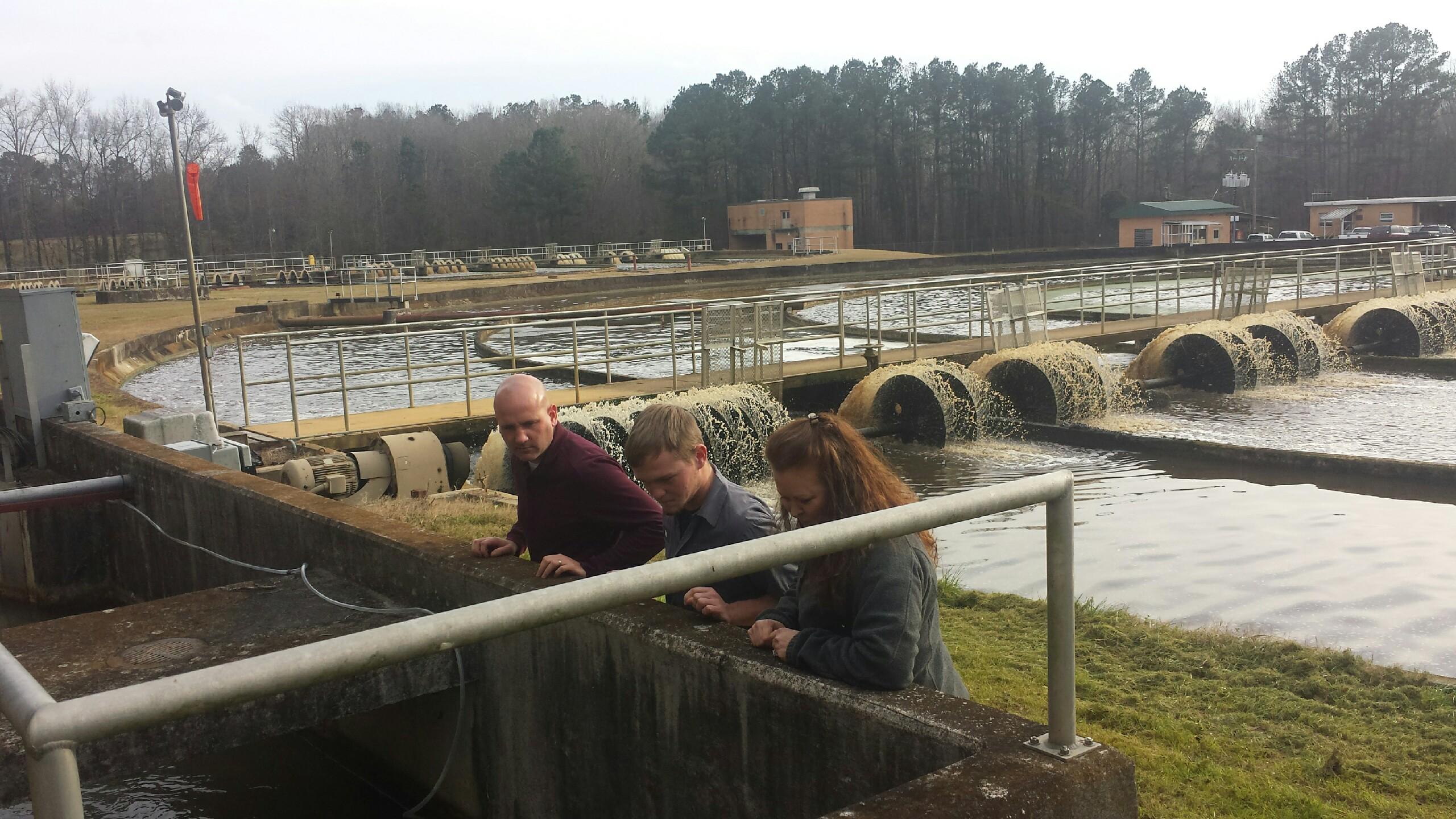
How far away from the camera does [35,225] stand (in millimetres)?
92250

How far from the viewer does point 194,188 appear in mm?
18094

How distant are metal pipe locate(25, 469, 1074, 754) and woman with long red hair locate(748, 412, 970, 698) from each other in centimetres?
40

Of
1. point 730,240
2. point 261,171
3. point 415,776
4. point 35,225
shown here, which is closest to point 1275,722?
point 415,776

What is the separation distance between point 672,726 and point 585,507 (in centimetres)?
106

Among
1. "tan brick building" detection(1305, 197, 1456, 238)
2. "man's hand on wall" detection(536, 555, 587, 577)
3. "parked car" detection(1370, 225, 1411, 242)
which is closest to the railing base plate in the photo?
"man's hand on wall" detection(536, 555, 587, 577)

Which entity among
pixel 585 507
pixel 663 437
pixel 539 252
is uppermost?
pixel 539 252

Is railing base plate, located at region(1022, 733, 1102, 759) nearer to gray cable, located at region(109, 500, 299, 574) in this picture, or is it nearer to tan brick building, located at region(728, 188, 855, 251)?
gray cable, located at region(109, 500, 299, 574)

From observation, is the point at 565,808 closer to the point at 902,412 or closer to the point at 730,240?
the point at 902,412

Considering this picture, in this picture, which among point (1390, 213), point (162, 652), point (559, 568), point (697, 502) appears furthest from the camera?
point (1390, 213)

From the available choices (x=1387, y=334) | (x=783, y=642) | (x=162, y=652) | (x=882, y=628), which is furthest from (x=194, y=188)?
(x=1387, y=334)

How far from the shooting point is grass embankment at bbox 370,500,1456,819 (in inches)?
159

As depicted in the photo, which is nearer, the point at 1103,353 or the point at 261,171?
the point at 1103,353

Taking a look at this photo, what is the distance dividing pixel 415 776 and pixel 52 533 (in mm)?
4889

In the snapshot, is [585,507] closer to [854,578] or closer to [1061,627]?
[854,578]
